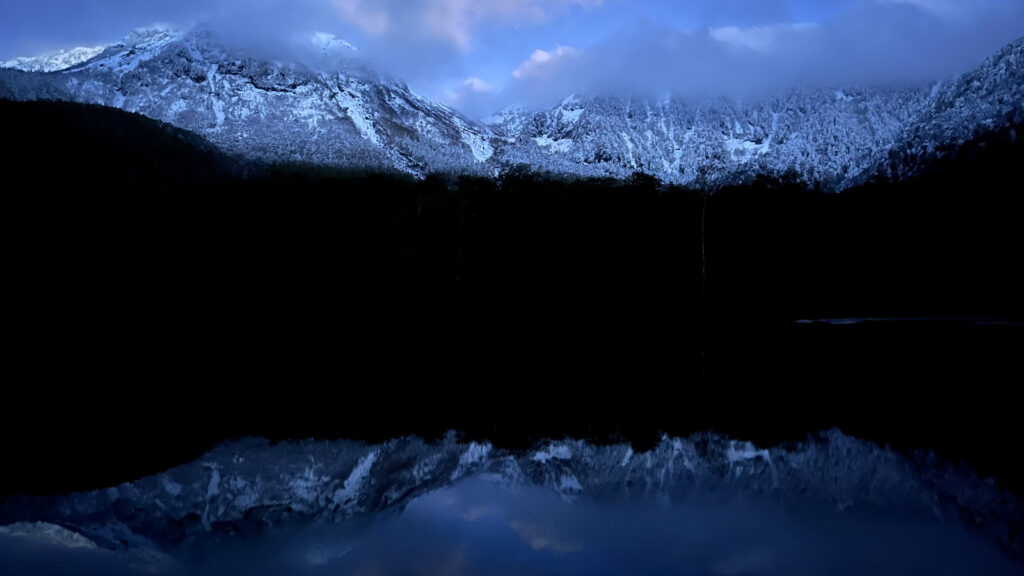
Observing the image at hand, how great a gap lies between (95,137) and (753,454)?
7511 cm

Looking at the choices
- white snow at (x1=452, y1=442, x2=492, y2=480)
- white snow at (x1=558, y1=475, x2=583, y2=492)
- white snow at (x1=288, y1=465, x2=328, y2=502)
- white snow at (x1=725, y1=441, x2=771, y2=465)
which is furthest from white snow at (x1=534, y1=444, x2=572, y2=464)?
white snow at (x1=288, y1=465, x2=328, y2=502)

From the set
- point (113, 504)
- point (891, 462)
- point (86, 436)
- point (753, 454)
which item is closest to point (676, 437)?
point (753, 454)

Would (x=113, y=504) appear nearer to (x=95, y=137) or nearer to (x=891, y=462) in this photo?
(x=891, y=462)

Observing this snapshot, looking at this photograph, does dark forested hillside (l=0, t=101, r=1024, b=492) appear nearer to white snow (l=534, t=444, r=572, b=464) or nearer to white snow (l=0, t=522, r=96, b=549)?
white snow (l=534, t=444, r=572, b=464)

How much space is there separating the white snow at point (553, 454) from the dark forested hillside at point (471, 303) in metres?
1.06

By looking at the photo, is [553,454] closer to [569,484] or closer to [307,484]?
[569,484]

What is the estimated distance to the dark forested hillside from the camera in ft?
41.9

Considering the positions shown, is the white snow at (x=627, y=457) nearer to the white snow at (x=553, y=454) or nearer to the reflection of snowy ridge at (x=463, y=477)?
the reflection of snowy ridge at (x=463, y=477)

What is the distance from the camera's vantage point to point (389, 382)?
17.7 metres

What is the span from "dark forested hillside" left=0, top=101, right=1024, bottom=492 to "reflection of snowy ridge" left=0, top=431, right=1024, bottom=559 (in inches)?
36.4

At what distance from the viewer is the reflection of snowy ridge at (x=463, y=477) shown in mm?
7031

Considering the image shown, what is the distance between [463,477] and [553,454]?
6.22 feet

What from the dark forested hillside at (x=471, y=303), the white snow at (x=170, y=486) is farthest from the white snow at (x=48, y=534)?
the dark forested hillside at (x=471, y=303)

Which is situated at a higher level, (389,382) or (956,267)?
(956,267)
